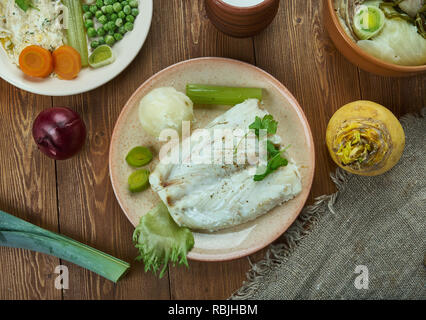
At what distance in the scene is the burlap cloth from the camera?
1.72 metres

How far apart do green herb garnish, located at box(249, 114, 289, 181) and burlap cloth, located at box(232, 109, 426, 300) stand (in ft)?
1.08

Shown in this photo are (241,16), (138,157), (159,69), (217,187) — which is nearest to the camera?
(241,16)

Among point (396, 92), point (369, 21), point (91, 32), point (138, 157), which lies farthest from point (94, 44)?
point (396, 92)

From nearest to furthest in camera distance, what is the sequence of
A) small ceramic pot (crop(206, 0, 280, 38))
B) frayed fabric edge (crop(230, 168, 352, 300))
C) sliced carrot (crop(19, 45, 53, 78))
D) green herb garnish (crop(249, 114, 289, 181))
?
small ceramic pot (crop(206, 0, 280, 38))
green herb garnish (crop(249, 114, 289, 181))
sliced carrot (crop(19, 45, 53, 78))
frayed fabric edge (crop(230, 168, 352, 300))

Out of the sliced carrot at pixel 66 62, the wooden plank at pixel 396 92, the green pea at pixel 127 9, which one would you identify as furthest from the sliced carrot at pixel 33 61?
the wooden plank at pixel 396 92

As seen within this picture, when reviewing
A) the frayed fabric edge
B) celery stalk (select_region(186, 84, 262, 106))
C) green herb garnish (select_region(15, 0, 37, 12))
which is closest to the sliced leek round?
celery stalk (select_region(186, 84, 262, 106))

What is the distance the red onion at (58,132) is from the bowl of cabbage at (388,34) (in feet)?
3.66

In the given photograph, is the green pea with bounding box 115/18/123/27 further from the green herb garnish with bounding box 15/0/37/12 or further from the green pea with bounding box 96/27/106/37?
the green herb garnish with bounding box 15/0/37/12

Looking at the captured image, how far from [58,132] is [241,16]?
855 millimetres

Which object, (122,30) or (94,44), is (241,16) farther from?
(94,44)

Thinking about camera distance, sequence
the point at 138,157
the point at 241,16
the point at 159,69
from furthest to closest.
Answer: the point at 159,69, the point at 138,157, the point at 241,16

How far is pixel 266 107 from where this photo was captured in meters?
1.69

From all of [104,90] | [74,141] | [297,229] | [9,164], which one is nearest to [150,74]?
[104,90]

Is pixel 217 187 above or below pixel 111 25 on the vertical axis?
below
